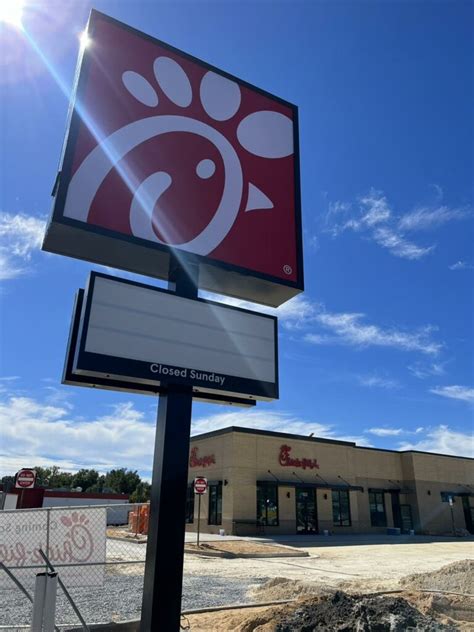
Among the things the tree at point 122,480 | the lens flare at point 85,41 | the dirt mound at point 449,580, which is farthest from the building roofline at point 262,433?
the tree at point 122,480

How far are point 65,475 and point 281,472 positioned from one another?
246 ft

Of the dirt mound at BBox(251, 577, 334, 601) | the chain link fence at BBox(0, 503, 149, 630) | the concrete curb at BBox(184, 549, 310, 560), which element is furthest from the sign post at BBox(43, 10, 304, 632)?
the concrete curb at BBox(184, 549, 310, 560)

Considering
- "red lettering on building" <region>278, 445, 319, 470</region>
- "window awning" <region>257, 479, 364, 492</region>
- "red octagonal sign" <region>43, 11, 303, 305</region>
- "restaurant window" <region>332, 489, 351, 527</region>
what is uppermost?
"red octagonal sign" <region>43, 11, 303, 305</region>

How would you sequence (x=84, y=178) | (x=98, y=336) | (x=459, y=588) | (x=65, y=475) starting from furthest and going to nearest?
(x=65, y=475)
(x=459, y=588)
(x=84, y=178)
(x=98, y=336)

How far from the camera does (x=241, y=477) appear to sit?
3073cm

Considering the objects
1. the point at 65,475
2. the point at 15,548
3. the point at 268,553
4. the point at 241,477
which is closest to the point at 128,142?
the point at 15,548

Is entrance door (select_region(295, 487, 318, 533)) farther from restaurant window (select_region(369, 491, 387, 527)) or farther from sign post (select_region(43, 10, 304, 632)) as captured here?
sign post (select_region(43, 10, 304, 632))

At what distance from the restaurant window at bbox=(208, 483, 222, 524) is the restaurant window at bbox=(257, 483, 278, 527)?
2.71 m

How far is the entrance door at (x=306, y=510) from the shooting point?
32281 mm

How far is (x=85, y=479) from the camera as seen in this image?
3642 inches

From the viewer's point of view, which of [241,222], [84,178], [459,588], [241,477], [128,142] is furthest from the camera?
[241,477]

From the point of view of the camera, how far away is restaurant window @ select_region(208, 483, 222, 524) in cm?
3198

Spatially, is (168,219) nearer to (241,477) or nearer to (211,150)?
(211,150)

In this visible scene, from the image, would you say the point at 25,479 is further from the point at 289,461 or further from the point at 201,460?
the point at 289,461
